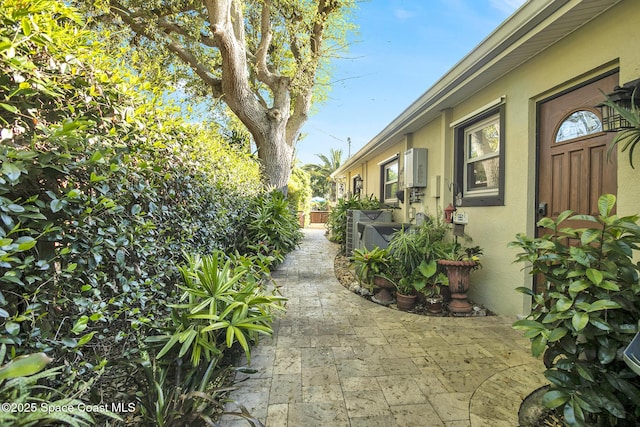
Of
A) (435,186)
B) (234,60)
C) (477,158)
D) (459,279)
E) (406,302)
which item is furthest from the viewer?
(234,60)

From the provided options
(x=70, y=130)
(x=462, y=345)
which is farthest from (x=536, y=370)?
(x=70, y=130)

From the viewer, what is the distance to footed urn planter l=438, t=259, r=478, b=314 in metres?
3.37

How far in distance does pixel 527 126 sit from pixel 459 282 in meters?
1.84

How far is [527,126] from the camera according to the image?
9.71 ft

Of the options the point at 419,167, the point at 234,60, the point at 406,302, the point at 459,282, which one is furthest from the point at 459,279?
the point at 234,60

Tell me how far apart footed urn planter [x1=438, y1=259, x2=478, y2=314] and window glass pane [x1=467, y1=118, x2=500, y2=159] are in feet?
4.86

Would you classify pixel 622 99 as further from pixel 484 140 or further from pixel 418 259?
pixel 418 259

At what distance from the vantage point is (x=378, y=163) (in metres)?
8.05

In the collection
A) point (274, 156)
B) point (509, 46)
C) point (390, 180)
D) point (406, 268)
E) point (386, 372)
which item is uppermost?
point (509, 46)

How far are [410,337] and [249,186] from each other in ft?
11.1

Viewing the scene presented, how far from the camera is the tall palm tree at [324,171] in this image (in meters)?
24.7

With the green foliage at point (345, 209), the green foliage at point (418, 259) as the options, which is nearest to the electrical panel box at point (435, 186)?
the green foliage at point (418, 259)

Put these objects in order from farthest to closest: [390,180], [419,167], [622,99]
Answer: [390,180]
[419,167]
[622,99]

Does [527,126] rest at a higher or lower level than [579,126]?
higher
